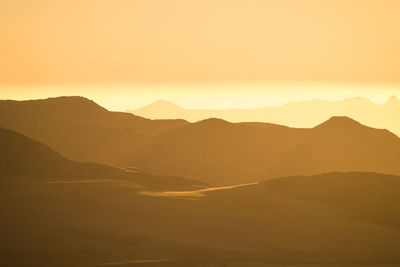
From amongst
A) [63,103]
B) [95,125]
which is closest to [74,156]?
[95,125]

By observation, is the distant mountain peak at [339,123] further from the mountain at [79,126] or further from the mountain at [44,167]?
the mountain at [44,167]

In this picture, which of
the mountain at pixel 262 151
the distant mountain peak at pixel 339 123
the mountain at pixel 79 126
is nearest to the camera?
the mountain at pixel 262 151

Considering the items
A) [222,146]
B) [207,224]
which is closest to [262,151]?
[222,146]

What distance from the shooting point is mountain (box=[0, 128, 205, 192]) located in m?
71.5

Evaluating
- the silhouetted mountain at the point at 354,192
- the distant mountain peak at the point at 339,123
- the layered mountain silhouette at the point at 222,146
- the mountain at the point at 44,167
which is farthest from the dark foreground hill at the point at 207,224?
the distant mountain peak at the point at 339,123

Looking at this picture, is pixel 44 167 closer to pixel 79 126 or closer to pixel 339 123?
pixel 79 126

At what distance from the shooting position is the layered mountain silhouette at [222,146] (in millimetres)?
120812

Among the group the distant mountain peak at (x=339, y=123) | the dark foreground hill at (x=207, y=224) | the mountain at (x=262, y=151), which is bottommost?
the dark foreground hill at (x=207, y=224)

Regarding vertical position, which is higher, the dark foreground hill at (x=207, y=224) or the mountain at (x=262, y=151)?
the mountain at (x=262, y=151)

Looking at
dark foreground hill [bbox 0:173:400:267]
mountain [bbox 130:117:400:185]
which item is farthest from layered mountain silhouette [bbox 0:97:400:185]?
dark foreground hill [bbox 0:173:400:267]

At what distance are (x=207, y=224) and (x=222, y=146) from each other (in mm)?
84290

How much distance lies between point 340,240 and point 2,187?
94.5 feet

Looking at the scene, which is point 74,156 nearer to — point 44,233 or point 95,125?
point 95,125

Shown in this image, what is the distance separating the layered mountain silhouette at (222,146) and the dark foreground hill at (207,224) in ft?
176
